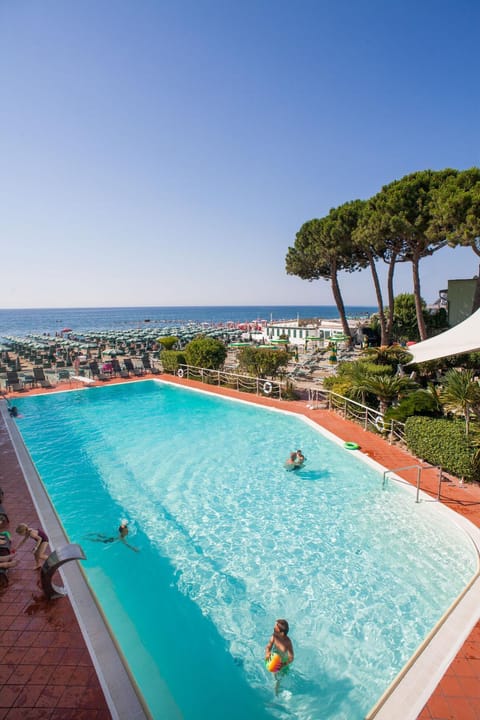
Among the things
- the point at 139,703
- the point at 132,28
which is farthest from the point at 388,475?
the point at 132,28

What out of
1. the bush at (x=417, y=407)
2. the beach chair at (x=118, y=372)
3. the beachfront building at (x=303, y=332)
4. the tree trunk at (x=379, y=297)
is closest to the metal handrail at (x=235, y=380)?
the beach chair at (x=118, y=372)

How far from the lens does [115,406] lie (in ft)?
52.3

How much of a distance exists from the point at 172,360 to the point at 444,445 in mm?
15086

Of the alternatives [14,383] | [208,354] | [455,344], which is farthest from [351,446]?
[14,383]

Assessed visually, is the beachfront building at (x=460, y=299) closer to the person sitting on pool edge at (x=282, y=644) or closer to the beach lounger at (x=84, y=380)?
the beach lounger at (x=84, y=380)

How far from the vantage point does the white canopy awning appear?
23.5 feet

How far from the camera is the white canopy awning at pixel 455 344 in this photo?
7.16 m

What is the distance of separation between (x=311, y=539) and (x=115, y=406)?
452 inches

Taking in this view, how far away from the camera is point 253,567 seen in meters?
6.06

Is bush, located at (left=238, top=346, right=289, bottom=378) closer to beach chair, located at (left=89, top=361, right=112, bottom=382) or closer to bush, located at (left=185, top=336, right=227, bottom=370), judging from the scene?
bush, located at (left=185, top=336, right=227, bottom=370)

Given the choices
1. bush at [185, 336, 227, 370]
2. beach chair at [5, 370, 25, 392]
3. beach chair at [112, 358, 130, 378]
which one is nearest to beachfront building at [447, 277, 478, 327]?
bush at [185, 336, 227, 370]

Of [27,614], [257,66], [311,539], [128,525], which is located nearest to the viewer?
[27,614]

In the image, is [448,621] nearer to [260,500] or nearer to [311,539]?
[311,539]

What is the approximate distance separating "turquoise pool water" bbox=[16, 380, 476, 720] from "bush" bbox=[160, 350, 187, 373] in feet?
30.5
